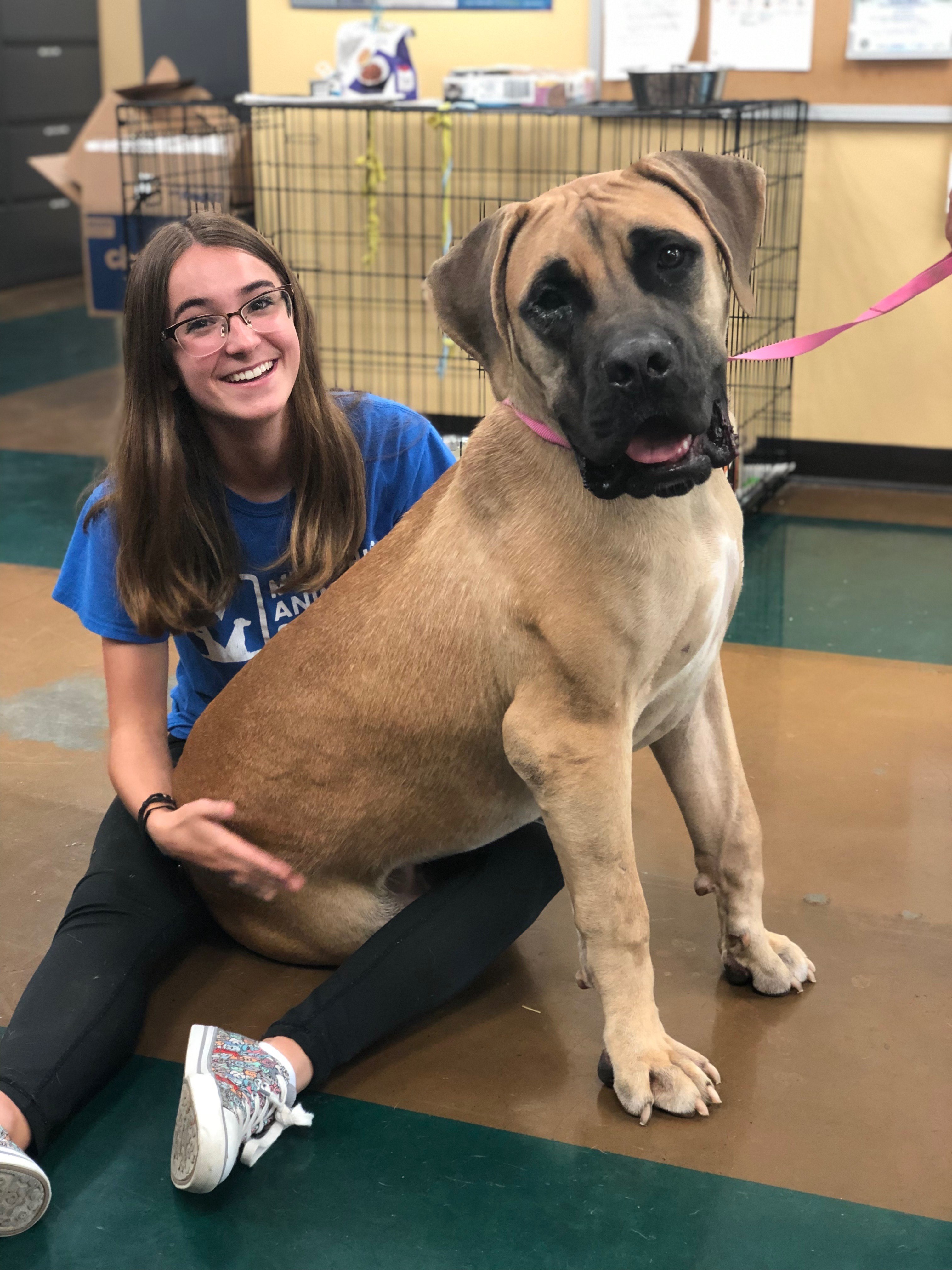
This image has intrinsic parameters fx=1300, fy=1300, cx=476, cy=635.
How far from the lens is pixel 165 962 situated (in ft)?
7.19

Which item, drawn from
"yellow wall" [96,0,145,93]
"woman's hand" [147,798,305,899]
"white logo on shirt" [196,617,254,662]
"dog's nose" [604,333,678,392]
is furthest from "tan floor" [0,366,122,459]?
"dog's nose" [604,333,678,392]

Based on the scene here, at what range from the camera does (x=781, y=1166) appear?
1732 mm

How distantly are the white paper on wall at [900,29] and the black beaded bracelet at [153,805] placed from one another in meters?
3.72

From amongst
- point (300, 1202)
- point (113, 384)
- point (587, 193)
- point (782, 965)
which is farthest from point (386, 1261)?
point (113, 384)

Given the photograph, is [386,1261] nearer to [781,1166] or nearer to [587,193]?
[781,1166]

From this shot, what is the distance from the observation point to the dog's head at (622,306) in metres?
1.52

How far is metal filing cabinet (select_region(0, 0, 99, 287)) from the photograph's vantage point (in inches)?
333

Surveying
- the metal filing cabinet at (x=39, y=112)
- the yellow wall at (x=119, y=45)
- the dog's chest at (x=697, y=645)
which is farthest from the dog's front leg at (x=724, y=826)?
the metal filing cabinet at (x=39, y=112)

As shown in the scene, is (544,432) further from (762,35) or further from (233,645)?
(762,35)

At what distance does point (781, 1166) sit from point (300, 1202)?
64 cm

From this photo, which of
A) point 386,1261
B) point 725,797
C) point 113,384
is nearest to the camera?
point 386,1261

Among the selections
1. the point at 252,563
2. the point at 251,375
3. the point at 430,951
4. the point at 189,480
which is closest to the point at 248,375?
the point at 251,375

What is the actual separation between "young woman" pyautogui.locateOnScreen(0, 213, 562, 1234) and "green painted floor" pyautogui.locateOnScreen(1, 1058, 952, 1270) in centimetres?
7

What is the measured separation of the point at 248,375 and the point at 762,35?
3238 mm
